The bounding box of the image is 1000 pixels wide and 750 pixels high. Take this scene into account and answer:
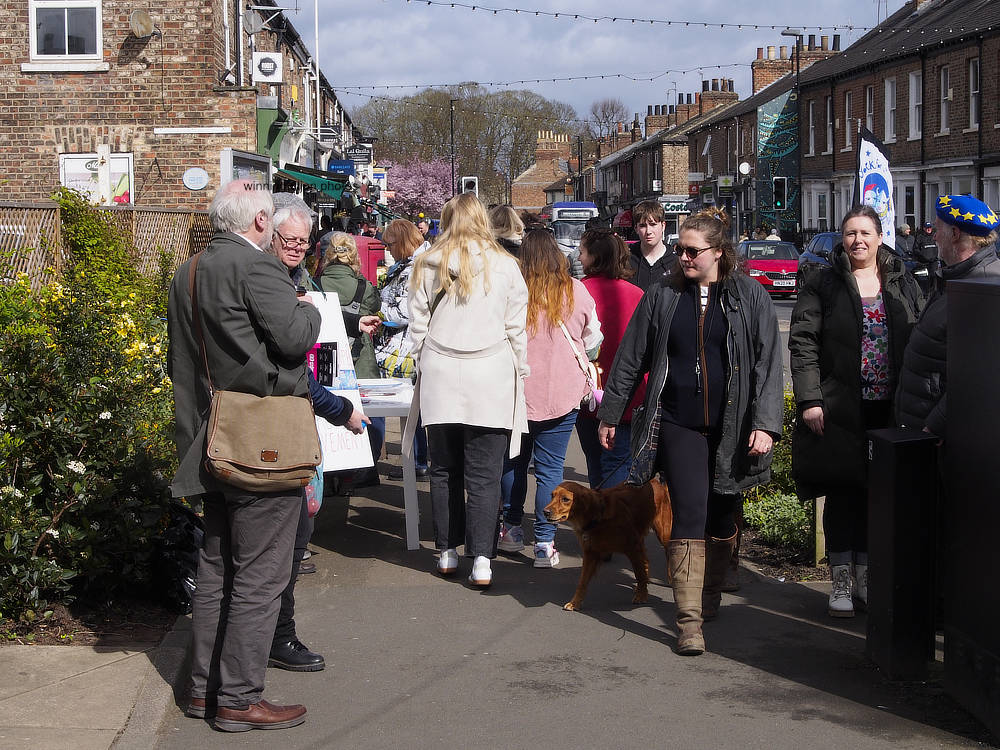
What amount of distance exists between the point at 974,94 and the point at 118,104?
25330 mm

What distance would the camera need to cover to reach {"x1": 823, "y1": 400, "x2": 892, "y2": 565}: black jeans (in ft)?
18.5

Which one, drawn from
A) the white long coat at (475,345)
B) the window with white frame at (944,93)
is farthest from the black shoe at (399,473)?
the window with white frame at (944,93)

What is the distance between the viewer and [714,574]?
573 centimetres

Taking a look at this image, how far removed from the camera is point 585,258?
289 inches

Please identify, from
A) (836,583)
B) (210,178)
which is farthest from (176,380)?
(210,178)

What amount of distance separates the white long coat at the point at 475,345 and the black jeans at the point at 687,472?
1.11m

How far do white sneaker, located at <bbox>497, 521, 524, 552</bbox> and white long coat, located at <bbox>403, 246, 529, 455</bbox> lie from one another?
1.05 m

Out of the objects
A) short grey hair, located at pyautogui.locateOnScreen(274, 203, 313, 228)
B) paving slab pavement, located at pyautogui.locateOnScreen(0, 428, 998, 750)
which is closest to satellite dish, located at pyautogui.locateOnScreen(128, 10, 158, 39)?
paving slab pavement, located at pyautogui.locateOnScreen(0, 428, 998, 750)

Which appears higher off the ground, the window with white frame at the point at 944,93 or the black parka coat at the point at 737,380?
the window with white frame at the point at 944,93

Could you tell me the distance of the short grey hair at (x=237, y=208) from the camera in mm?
4262

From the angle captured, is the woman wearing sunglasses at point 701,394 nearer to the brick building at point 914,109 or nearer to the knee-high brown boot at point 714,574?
the knee-high brown boot at point 714,574

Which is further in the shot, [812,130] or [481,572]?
[812,130]

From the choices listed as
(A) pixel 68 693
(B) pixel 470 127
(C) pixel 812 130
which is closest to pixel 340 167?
(C) pixel 812 130

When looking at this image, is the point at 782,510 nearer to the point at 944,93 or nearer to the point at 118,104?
the point at 118,104
